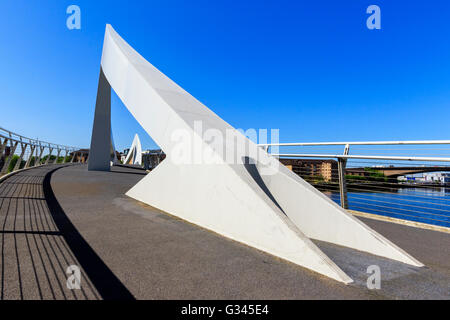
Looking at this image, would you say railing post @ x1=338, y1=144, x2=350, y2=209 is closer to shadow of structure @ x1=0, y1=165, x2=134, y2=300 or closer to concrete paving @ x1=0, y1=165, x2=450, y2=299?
concrete paving @ x1=0, y1=165, x2=450, y2=299

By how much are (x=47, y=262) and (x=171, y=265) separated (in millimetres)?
1245

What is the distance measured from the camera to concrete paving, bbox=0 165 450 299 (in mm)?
1940

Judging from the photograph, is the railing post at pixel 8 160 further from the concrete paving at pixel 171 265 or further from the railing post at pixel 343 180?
the railing post at pixel 343 180

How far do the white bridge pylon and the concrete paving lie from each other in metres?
0.17

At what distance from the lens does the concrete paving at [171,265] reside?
1.94 m

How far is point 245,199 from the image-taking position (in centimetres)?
324

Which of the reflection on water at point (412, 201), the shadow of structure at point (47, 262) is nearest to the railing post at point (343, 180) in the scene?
the reflection on water at point (412, 201)

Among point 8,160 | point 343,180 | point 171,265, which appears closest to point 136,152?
point 8,160

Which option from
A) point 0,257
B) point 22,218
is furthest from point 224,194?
point 22,218

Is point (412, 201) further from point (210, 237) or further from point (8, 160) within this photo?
point (8, 160)

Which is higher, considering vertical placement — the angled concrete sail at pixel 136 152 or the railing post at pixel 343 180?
the angled concrete sail at pixel 136 152

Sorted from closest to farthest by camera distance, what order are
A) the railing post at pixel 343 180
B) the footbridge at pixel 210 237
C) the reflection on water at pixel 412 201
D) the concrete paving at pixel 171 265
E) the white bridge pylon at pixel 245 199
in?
the concrete paving at pixel 171 265 < the footbridge at pixel 210 237 < the white bridge pylon at pixel 245 199 < the reflection on water at pixel 412 201 < the railing post at pixel 343 180
